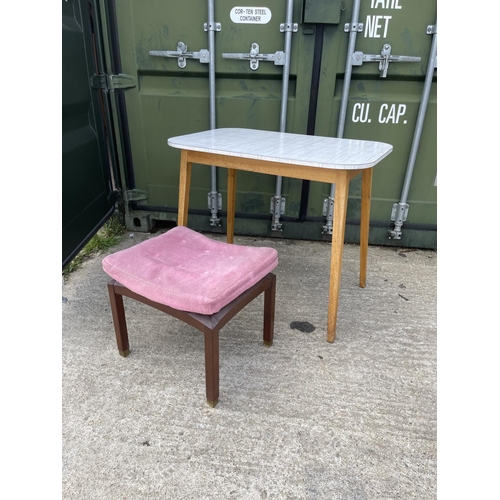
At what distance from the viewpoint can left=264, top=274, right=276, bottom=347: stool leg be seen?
1.38 m

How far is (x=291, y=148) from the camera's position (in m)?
1.46

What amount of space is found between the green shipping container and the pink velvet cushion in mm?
648

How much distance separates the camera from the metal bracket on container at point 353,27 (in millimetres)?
1839

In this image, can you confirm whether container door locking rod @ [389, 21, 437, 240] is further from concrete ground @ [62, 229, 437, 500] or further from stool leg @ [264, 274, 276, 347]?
stool leg @ [264, 274, 276, 347]

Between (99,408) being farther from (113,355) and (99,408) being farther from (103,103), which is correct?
(103,103)

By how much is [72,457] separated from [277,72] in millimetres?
1931

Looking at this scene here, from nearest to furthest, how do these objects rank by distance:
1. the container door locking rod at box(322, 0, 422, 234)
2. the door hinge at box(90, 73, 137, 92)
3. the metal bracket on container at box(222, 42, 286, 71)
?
1. the container door locking rod at box(322, 0, 422, 234)
2. the metal bracket on container at box(222, 42, 286, 71)
3. the door hinge at box(90, 73, 137, 92)

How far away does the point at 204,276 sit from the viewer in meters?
1.18

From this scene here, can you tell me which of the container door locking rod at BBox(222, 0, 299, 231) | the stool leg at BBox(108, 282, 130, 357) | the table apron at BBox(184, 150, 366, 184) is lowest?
the stool leg at BBox(108, 282, 130, 357)

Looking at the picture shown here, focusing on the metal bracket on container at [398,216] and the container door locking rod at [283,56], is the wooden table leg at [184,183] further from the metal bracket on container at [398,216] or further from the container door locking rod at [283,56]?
the metal bracket on container at [398,216]

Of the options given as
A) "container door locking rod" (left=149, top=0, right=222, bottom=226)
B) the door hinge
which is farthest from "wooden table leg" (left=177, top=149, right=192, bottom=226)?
the door hinge

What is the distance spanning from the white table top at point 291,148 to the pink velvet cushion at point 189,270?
0.35 meters

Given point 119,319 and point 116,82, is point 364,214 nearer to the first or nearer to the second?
point 119,319

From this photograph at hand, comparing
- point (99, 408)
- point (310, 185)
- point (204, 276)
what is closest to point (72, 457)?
point (99, 408)
